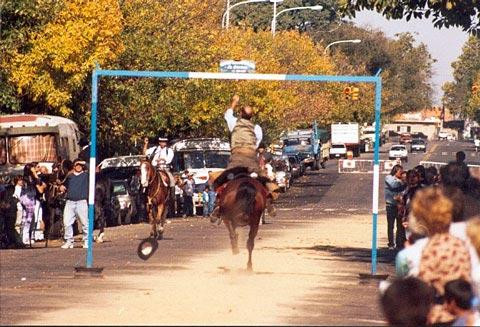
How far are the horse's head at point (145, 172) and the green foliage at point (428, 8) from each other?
9386mm

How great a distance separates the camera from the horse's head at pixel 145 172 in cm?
3494

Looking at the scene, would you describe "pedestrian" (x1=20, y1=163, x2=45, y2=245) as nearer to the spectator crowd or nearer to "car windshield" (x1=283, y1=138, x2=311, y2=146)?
the spectator crowd

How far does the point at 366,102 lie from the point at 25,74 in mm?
91802

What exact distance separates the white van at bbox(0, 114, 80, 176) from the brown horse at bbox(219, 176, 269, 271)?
54.2 feet

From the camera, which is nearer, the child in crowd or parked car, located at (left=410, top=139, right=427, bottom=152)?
the child in crowd

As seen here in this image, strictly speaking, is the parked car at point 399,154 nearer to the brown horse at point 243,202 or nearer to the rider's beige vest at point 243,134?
the brown horse at point 243,202

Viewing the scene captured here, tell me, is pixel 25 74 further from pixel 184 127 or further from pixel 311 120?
pixel 311 120

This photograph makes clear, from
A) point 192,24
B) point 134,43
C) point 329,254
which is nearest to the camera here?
point 329,254

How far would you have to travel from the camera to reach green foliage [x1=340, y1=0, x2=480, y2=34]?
1027 inches

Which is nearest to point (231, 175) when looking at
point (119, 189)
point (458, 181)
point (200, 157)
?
point (458, 181)

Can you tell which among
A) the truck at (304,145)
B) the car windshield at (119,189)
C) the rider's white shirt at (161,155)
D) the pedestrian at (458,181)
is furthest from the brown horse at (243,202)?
the truck at (304,145)

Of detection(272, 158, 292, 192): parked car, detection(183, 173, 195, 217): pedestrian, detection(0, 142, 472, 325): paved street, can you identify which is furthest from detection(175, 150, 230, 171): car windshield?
detection(272, 158, 292, 192): parked car

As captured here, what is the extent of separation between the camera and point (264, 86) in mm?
70250

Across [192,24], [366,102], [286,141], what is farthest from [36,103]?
[366,102]
